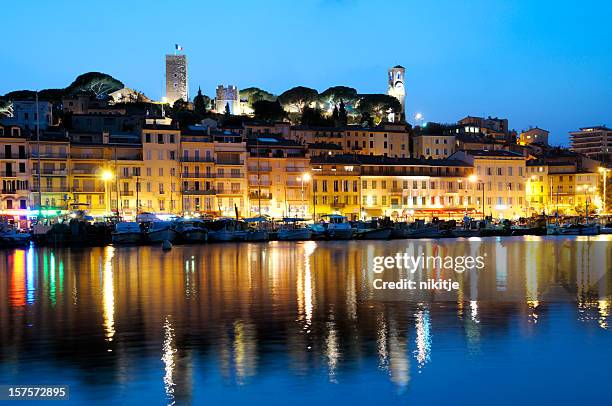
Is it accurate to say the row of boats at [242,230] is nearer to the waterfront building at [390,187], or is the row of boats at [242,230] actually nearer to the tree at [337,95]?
the waterfront building at [390,187]

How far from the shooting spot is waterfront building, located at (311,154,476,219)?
289ft

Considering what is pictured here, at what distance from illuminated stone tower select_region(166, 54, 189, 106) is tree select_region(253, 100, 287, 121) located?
63.5ft

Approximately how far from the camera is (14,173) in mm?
74375

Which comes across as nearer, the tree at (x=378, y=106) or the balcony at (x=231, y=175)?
the balcony at (x=231, y=175)

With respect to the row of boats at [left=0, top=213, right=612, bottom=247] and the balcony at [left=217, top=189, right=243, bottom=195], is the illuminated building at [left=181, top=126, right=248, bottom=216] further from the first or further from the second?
the row of boats at [left=0, top=213, right=612, bottom=247]

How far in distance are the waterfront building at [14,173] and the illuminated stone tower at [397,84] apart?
336 feet

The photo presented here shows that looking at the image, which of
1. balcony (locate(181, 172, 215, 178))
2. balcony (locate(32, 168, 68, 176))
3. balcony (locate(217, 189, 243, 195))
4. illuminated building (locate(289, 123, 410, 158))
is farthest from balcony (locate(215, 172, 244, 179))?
illuminated building (locate(289, 123, 410, 158))

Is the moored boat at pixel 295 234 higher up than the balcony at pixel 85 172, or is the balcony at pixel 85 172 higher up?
the balcony at pixel 85 172

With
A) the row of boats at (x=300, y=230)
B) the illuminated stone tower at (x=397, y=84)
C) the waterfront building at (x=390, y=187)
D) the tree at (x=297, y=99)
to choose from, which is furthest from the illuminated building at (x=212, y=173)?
the illuminated stone tower at (x=397, y=84)

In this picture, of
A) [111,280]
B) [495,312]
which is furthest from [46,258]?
[495,312]

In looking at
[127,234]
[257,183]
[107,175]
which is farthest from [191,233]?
[257,183]

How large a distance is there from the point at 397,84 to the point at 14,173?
10532 centimetres

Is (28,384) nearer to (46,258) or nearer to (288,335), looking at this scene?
(288,335)

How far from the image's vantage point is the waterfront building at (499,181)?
316 ft
